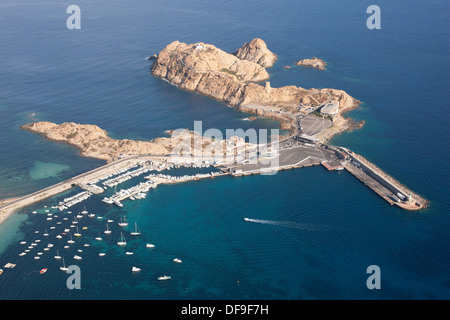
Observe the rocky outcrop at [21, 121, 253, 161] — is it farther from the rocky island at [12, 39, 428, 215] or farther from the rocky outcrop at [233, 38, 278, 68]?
the rocky outcrop at [233, 38, 278, 68]

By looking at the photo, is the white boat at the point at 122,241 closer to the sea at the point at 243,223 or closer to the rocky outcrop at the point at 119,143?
the sea at the point at 243,223

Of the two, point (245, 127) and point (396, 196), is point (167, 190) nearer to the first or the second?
point (245, 127)


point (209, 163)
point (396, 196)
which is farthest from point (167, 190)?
point (396, 196)

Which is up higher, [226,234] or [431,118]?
[431,118]

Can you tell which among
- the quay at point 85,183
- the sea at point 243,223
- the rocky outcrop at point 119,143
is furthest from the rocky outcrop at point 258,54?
the quay at point 85,183

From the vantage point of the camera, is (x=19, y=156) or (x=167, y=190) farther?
(x=19, y=156)

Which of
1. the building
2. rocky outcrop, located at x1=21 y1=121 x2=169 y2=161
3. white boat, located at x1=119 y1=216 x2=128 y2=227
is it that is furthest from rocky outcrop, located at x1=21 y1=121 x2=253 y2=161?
the building

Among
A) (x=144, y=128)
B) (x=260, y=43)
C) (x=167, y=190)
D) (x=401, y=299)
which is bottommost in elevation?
(x=401, y=299)

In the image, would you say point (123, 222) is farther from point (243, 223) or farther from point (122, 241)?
point (243, 223)
